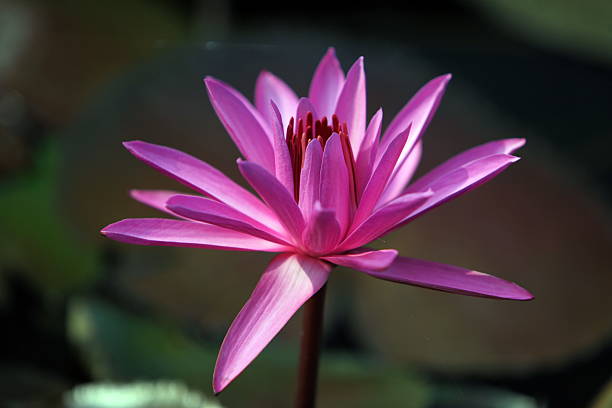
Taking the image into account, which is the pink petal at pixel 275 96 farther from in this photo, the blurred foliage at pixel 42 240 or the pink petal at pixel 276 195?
the blurred foliage at pixel 42 240

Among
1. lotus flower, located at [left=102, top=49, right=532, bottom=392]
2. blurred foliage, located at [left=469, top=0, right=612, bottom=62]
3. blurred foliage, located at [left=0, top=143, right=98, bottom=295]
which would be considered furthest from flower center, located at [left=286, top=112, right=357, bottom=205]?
blurred foliage, located at [left=469, top=0, right=612, bottom=62]

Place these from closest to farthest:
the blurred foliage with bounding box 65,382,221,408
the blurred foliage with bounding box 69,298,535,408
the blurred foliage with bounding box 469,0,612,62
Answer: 1. the blurred foliage with bounding box 65,382,221,408
2. the blurred foliage with bounding box 69,298,535,408
3. the blurred foliage with bounding box 469,0,612,62

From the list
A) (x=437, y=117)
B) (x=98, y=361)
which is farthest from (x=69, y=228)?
(x=437, y=117)

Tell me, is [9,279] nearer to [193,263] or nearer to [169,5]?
[193,263]

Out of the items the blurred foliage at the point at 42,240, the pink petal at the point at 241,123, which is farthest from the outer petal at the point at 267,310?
the blurred foliage at the point at 42,240

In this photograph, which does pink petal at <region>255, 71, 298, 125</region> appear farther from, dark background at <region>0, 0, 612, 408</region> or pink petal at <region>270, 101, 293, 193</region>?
dark background at <region>0, 0, 612, 408</region>

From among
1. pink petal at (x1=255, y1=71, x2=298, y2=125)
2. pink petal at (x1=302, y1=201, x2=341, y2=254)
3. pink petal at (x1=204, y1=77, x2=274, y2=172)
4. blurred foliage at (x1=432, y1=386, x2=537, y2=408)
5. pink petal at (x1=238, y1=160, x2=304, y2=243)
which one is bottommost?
blurred foliage at (x1=432, y1=386, x2=537, y2=408)
